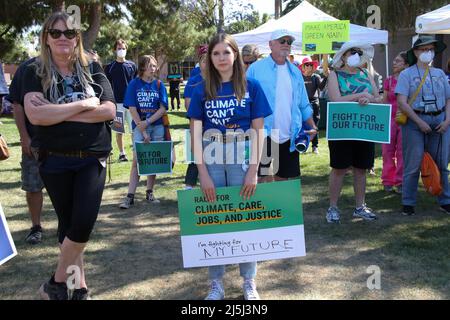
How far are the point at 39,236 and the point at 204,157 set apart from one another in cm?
246

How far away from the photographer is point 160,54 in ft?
182

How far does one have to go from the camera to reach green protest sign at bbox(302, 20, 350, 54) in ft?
33.1

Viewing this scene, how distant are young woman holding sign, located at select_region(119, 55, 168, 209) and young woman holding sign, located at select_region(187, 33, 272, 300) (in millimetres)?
2952

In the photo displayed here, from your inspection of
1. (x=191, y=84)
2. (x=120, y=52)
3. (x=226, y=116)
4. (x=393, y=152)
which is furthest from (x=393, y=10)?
(x=226, y=116)

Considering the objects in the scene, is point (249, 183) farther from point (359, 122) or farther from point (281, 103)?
point (359, 122)

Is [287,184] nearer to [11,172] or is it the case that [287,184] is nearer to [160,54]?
[11,172]

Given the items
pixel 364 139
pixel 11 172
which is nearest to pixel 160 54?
pixel 11 172

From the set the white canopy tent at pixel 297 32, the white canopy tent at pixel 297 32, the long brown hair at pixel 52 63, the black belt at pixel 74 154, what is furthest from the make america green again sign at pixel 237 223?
the white canopy tent at pixel 297 32

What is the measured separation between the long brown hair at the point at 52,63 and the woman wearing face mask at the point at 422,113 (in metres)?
3.71

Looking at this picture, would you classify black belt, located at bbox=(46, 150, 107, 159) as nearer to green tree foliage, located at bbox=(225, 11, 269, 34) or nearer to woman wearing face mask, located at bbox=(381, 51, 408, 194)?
woman wearing face mask, located at bbox=(381, 51, 408, 194)

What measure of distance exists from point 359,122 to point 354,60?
661 mm

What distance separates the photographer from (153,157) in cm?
639

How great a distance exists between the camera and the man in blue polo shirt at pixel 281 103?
466cm

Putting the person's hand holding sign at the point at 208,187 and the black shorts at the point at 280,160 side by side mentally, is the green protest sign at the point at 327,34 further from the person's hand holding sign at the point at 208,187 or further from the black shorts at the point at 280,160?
the person's hand holding sign at the point at 208,187
